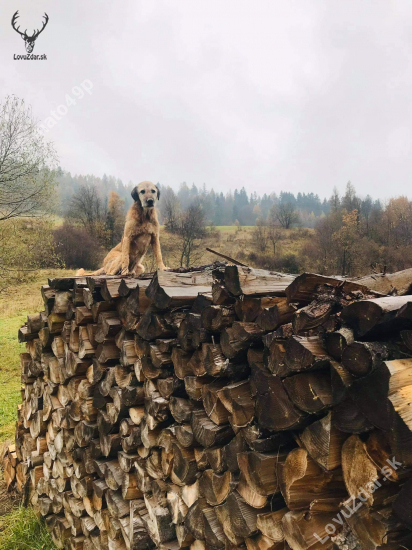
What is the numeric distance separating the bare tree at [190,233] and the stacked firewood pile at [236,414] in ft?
85.5

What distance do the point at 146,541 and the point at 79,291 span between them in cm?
194

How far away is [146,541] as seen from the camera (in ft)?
7.62

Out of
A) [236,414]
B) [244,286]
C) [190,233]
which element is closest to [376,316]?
[244,286]

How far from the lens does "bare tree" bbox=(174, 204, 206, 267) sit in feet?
99.0

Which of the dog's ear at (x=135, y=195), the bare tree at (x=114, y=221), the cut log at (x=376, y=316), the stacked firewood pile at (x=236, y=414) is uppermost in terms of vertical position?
the bare tree at (x=114, y=221)

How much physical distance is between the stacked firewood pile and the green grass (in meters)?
0.46

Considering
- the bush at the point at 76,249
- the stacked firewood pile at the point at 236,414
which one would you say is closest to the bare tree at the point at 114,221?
the bush at the point at 76,249

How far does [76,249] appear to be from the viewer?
27.9 m

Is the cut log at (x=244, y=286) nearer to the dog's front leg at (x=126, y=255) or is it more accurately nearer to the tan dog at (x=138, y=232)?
the tan dog at (x=138, y=232)

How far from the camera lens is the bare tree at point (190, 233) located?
1188 inches

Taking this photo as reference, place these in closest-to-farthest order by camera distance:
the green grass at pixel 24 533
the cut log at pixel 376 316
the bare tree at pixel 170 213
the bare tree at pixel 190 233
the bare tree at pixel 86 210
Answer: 1. the cut log at pixel 376 316
2. the green grass at pixel 24 533
3. the bare tree at pixel 190 233
4. the bare tree at pixel 170 213
5. the bare tree at pixel 86 210

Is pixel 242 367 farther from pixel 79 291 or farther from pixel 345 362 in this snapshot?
pixel 79 291

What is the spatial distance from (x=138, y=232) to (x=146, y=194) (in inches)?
22.3

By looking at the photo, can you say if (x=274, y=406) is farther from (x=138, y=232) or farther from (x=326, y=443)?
(x=138, y=232)
